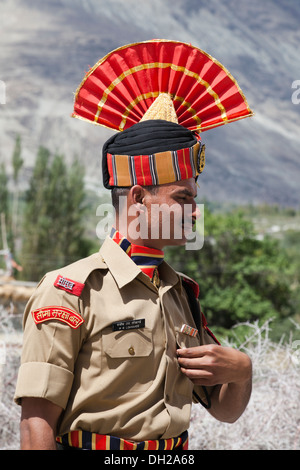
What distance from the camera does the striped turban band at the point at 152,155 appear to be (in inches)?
64.9

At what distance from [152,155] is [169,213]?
173mm

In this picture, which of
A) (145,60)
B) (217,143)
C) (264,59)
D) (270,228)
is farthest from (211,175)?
(145,60)

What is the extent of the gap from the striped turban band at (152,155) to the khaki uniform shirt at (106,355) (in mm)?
247

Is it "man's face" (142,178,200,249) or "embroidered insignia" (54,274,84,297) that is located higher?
"man's face" (142,178,200,249)

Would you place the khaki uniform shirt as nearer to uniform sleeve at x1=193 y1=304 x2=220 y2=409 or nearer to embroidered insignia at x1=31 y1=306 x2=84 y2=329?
embroidered insignia at x1=31 y1=306 x2=84 y2=329

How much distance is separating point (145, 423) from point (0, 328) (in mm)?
2586

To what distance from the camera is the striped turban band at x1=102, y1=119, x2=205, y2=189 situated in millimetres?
1647

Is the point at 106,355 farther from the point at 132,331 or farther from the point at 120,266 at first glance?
the point at 120,266

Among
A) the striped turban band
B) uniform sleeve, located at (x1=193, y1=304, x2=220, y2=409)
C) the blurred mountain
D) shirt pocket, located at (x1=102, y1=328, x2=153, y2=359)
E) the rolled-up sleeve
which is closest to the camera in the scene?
the rolled-up sleeve

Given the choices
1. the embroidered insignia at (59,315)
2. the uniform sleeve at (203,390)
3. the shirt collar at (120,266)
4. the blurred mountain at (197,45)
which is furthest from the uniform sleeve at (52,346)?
the blurred mountain at (197,45)

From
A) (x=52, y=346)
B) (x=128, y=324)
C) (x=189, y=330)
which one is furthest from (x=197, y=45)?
(x=52, y=346)

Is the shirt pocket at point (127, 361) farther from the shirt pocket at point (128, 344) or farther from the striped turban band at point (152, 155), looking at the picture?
the striped turban band at point (152, 155)

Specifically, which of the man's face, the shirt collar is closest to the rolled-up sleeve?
the shirt collar

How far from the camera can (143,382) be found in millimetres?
1533
